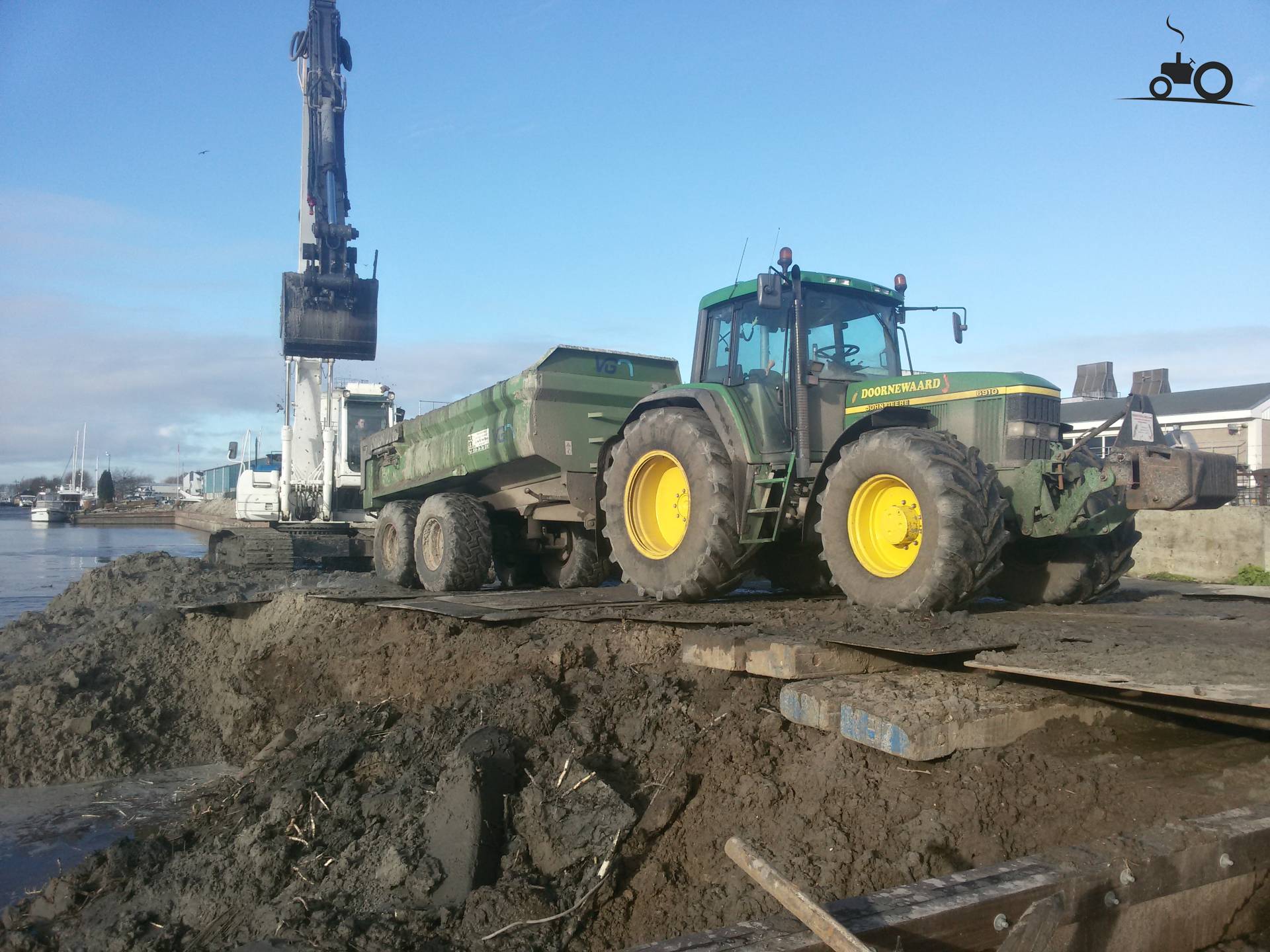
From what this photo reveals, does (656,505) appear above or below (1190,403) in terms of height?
below

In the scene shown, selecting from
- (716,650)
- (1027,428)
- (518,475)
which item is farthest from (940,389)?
(518,475)

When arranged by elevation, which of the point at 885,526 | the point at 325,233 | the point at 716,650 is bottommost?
the point at 716,650

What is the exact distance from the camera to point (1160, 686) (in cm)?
334

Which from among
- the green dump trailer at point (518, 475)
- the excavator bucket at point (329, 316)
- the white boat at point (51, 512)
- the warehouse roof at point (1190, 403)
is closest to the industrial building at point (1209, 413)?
the warehouse roof at point (1190, 403)

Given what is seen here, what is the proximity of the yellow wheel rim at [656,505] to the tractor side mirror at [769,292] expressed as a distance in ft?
4.38

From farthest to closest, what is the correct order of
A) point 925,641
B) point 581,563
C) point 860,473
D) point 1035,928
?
1. point 581,563
2. point 860,473
3. point 925,641
4. point 1035,928

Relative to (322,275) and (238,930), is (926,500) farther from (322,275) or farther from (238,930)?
(322,275)

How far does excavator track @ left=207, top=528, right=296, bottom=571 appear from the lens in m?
13.1

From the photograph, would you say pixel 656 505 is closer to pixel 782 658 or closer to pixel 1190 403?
pixel 782 658

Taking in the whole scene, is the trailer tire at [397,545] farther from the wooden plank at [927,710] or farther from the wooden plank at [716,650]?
the wooden plank at [927,710]

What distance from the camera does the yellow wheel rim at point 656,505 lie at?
663cm

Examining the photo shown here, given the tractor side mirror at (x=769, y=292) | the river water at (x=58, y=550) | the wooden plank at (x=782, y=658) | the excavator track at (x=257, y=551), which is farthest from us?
the river water at (x=58, y=550)

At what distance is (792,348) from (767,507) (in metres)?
1.10

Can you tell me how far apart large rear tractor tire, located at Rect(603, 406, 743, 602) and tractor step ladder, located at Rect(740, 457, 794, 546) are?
3.9 inches
